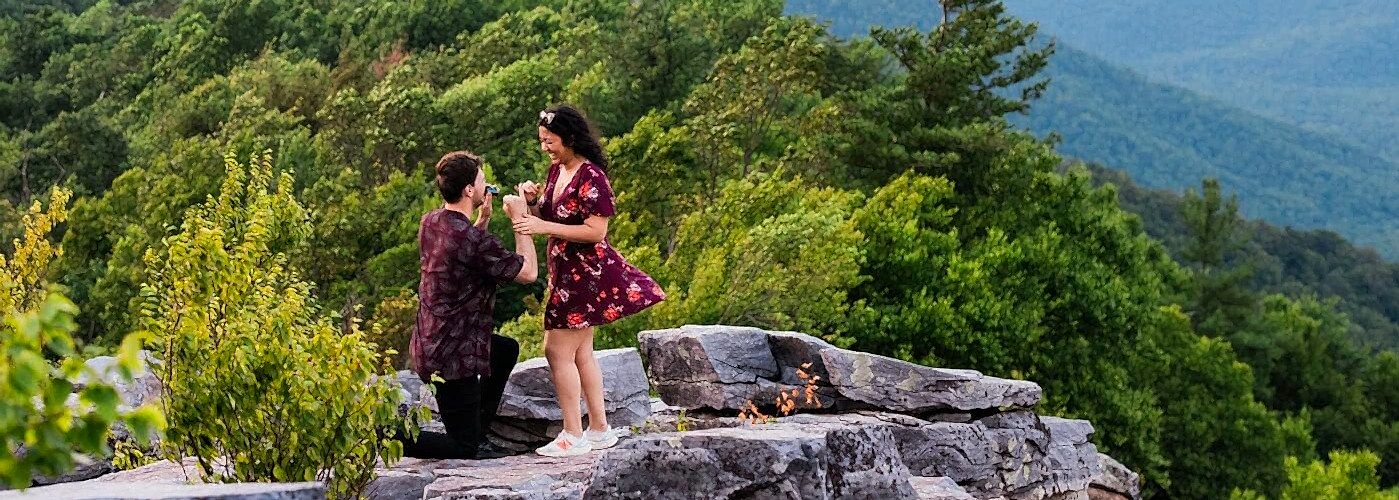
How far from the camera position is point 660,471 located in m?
8.33

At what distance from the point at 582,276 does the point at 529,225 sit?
0.64 meters

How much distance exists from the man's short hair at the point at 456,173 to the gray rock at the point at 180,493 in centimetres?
387

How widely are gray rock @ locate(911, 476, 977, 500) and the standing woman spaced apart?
2.40m

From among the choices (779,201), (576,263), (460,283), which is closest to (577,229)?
(576,263)

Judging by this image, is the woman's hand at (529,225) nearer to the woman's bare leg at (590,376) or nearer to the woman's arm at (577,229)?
the woman's arm at (577,229)

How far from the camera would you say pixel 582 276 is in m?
9.54

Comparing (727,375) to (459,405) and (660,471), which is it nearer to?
(459,405)

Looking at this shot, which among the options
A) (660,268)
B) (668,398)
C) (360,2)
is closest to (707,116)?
(660,268)

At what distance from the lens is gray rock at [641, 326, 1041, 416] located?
1369 centimetres

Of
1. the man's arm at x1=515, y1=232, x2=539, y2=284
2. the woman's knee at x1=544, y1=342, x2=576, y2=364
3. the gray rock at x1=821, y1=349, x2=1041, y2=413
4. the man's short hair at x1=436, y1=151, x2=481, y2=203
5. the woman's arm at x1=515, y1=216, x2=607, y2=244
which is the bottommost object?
the gray rock at x1=821, y1=349, x2=1041, y2=413

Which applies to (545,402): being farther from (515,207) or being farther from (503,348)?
(515,207)

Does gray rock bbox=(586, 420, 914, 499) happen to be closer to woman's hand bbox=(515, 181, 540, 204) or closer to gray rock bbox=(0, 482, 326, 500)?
woman's hand bbox=(515, 181, 540, 204)

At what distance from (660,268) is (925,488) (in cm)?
2296

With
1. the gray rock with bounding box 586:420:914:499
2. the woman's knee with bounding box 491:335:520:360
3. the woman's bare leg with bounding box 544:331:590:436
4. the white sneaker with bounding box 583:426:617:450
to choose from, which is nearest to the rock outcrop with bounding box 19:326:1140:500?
the gray rock with bounding box 586:420:914:499
